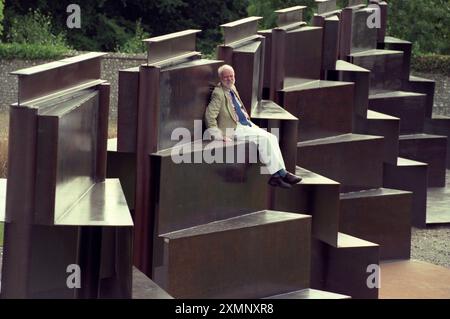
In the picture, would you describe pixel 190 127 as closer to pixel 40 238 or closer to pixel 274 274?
pixel 274 274

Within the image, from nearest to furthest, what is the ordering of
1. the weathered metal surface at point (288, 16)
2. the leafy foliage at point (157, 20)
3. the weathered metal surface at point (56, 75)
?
the weathered metal surface at point (56, 75) < the weathered metal surface at point (288, 16) < the leafy foliage at point (157, 20)

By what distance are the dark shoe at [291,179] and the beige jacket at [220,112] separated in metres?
0.72

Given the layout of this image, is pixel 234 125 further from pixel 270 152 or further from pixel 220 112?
pixel 270 152

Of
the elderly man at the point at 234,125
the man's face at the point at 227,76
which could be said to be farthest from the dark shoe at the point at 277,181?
the man's face at the point at 227,76

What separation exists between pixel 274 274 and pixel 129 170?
1.50 metres

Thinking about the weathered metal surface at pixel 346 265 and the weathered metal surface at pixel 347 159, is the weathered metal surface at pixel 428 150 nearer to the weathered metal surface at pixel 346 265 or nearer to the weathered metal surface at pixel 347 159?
the weathered metal surface at pixel 347 159

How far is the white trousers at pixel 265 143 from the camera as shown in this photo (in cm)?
1059

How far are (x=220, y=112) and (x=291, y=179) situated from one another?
98cm

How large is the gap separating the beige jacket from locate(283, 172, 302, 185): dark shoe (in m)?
0.72

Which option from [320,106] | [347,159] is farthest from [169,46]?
[347,159]

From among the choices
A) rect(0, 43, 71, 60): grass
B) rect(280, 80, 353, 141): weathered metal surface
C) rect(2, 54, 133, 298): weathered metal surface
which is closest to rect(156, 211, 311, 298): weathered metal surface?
rect(2, 54, 133, 298): weathered metal surface

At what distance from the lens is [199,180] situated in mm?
9711

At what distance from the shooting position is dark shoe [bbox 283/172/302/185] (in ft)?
36.3
